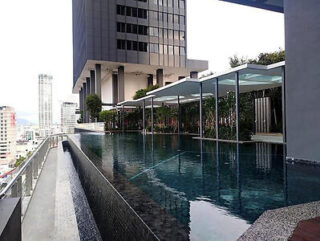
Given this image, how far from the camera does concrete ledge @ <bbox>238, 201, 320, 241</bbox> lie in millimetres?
2065

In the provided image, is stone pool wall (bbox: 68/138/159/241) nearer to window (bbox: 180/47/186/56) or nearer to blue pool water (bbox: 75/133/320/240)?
blue pool water (bbox: 75/133/320/240)

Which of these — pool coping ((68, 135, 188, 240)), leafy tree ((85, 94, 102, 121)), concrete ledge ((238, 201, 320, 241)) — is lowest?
concrete ledge ((238, 201, 320, 241))

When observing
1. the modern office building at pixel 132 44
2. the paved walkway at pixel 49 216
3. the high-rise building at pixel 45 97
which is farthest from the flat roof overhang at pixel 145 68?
the high-rise building at pixel 45 97

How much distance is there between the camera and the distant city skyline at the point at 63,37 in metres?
3.74

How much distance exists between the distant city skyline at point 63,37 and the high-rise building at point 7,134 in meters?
0.17

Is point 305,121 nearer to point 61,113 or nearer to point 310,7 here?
point 310,7

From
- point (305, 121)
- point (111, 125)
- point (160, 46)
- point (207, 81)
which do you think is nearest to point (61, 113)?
point (160, 46)

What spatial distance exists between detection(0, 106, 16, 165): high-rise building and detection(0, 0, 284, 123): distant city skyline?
0.17 m

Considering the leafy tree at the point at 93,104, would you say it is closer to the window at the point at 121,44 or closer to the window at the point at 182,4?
the window at the point at 121,44

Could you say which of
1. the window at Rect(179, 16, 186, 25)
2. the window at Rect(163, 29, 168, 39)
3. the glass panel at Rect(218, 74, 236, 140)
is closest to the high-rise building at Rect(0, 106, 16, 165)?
the glass panel at Rect(218, 74, 236, 140)

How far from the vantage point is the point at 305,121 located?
557 cm

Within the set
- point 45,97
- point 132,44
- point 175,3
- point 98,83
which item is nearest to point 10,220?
point 98,83

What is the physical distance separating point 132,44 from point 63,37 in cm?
3729

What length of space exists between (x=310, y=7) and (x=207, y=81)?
6819mm
